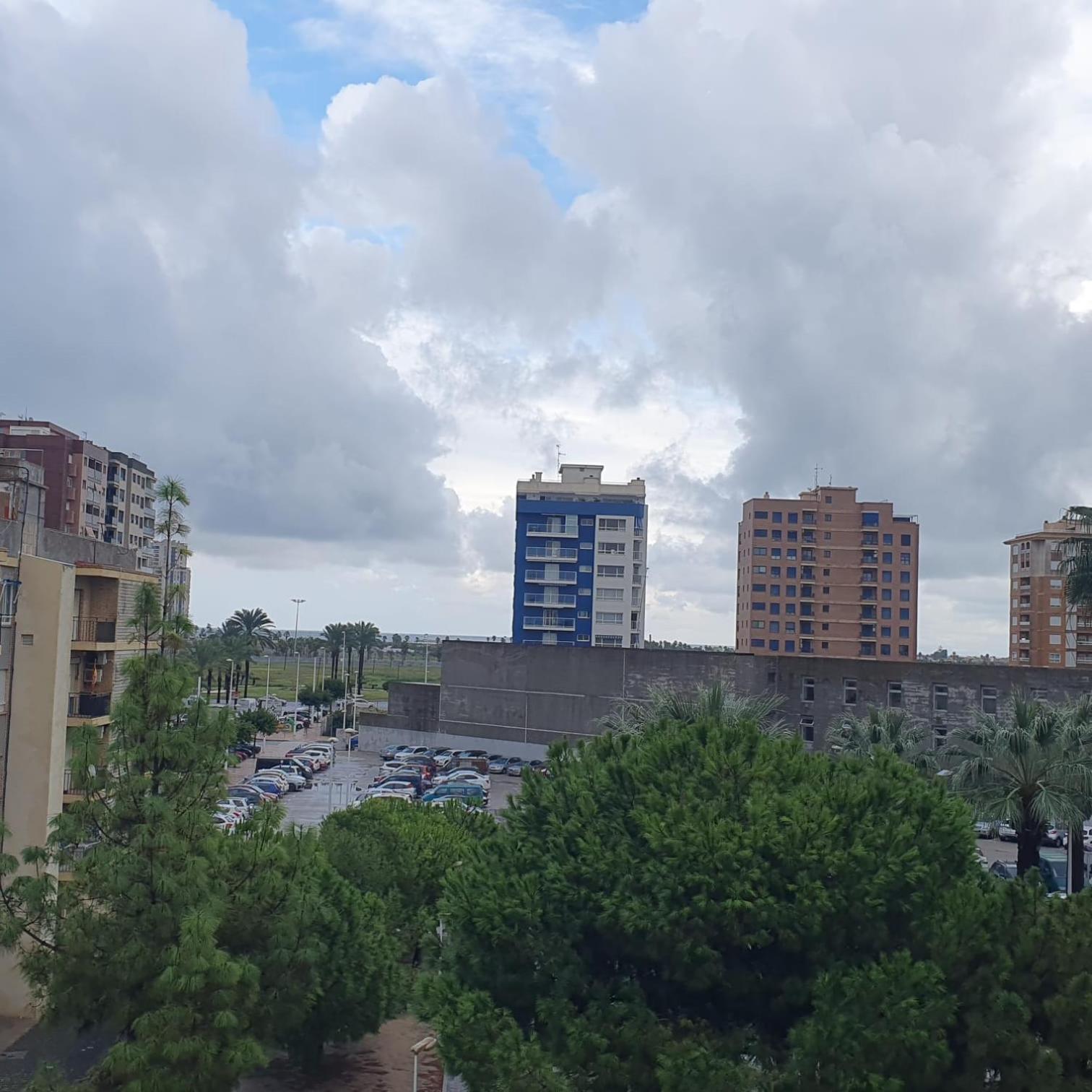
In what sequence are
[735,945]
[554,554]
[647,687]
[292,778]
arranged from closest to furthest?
[735,945], [647,687], [292,778], [554,554]

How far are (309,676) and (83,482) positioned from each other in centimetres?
6116

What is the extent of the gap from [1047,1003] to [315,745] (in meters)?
56.5

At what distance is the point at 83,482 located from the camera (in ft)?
281

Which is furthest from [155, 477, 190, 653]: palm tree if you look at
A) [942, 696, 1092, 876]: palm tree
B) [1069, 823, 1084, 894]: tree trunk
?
[1069, 823, 1084, 894]: tree trunk

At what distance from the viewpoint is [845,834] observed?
14328 millimetres

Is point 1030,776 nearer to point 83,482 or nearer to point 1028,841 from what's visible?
point 1028,841

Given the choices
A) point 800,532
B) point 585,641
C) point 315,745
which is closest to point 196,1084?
point 315,745

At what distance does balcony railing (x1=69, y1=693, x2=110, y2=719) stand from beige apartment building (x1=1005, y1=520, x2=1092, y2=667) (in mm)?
82999

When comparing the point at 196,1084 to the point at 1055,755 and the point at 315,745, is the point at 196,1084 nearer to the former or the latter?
the point at 1055,755

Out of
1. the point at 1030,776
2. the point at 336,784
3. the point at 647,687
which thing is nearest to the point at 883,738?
the point at 1030,776

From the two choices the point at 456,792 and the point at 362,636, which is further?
the point at 362,636

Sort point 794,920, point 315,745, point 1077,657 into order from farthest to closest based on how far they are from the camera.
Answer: point 1077,657
point 315,745
point 794,920

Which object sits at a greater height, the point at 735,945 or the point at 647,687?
the point at 647,687

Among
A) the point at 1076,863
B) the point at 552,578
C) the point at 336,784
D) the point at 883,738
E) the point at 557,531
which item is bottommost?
the point at 336,784
